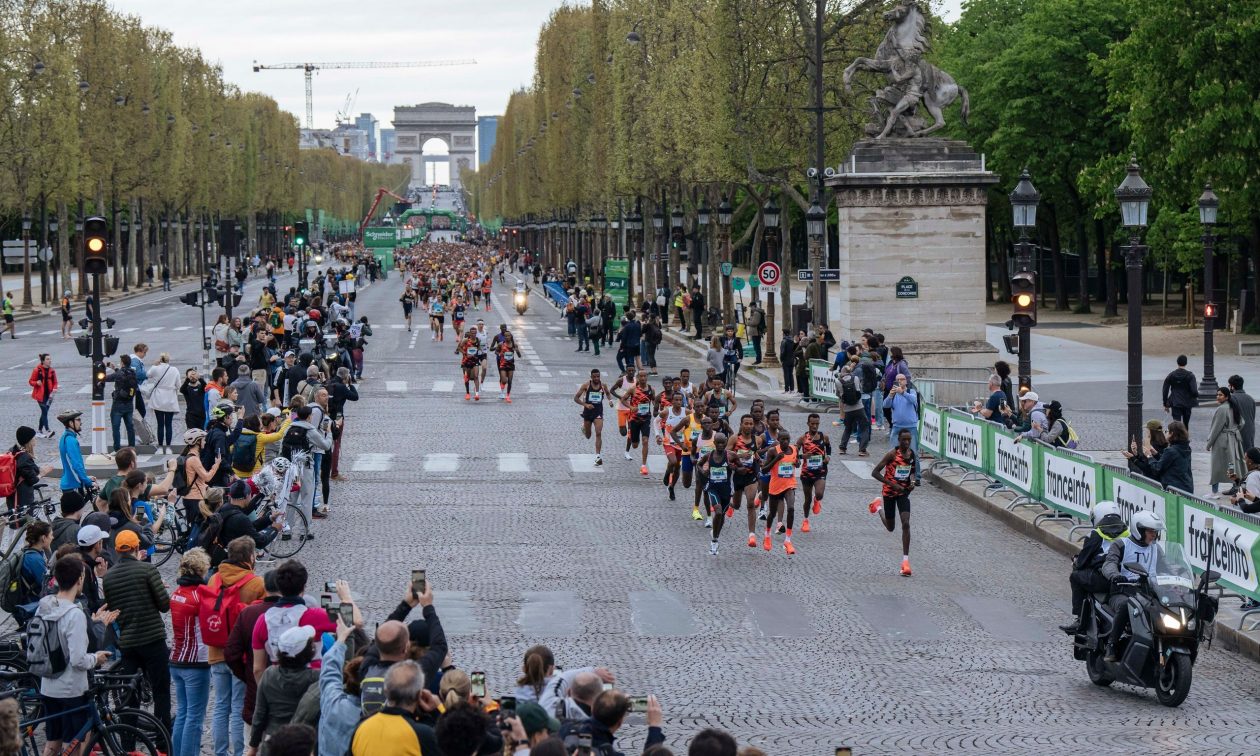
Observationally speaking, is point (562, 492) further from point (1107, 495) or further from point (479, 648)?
point (479, 648)

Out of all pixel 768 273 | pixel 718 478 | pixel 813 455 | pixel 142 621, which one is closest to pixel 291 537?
pixel 718 478

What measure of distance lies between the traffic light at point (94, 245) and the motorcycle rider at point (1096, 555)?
1632 centimetres

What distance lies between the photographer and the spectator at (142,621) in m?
12.1

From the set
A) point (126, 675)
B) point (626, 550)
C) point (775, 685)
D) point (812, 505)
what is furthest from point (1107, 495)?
point (126, 675)

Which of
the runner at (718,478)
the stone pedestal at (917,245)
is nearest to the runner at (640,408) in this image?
the runner at (718,478)

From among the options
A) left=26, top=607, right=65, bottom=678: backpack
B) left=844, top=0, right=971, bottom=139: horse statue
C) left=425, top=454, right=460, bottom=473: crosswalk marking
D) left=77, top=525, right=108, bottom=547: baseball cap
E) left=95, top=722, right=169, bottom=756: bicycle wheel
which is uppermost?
left=844, top=0, right=971, bottom=139: horse statue

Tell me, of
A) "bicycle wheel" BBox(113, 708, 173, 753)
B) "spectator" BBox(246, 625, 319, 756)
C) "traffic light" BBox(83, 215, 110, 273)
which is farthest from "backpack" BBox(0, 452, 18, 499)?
"spectator" BBox(246, 625, 319, 756)

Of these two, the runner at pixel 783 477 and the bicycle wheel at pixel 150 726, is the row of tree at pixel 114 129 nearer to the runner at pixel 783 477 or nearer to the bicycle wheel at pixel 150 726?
the runner at pixel 783 477

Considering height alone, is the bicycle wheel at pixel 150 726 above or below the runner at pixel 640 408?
below

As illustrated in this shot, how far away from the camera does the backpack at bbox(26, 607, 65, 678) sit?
1120cm

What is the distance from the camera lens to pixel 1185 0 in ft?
159

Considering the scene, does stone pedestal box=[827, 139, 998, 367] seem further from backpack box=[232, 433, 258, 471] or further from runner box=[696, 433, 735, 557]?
backpack box=[232, 433, 258, 471]

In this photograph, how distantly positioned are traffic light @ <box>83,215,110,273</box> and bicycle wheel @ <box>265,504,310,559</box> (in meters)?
7.85

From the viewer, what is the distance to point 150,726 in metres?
11.7
